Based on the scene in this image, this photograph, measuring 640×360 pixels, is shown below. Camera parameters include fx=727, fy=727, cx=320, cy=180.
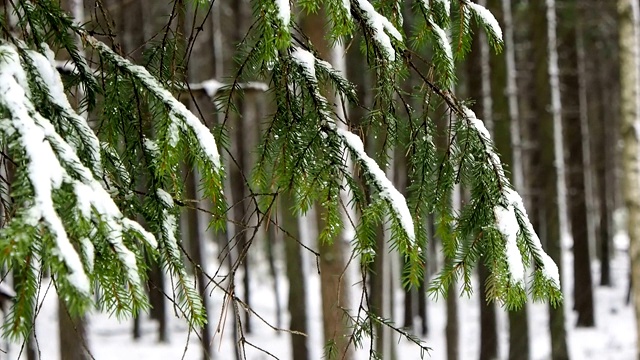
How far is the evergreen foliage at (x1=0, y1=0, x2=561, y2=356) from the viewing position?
1788mm

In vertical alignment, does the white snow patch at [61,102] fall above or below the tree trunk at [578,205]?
below

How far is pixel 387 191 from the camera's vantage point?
217cm

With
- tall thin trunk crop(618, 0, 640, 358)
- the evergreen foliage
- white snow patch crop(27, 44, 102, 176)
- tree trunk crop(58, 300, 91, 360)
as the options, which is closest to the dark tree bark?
tall thin trunk crop(618, 0, 640, 358)

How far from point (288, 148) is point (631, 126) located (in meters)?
6.92

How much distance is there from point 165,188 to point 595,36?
20.0 meters

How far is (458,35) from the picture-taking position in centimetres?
253

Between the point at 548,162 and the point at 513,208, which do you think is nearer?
the point at 513,208

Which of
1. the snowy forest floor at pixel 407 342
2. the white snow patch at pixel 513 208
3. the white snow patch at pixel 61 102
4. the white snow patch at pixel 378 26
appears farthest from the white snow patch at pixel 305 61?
the snowy forest floor at pixel 407 342

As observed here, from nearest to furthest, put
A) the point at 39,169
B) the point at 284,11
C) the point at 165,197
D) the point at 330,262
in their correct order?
the point at 39,169
the point at 284,11
the point at 165,197
the point at 330,262

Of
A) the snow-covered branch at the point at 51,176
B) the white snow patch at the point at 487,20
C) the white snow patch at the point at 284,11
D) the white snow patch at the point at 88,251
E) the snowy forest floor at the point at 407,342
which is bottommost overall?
the snowy forest floor at the point at 407,342

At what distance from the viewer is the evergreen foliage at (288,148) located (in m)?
1.79

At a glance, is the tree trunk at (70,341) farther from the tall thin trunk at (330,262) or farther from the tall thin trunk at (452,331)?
the tall thin trunk at (452,331)

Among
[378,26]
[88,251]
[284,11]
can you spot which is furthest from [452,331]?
[88,251]

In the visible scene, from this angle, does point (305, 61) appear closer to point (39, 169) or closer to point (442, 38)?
point (442, 38)
